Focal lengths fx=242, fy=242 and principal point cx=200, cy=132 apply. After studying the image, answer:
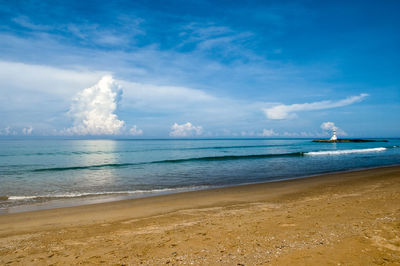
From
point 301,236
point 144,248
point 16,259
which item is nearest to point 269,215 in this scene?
point 301,236

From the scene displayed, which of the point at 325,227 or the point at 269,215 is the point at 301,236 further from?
the point at 269,215

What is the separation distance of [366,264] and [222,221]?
13.1 feet

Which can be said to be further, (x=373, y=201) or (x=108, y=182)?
(x=108, y=182)

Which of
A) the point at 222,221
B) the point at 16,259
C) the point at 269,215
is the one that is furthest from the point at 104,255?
the point at 269,215

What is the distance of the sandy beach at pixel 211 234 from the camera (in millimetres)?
5070

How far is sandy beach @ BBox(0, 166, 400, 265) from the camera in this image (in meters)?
5.07

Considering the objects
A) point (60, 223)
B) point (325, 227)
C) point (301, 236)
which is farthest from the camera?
point (60, 223)

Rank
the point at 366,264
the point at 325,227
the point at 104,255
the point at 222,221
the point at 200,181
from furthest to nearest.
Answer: the point at 200,181 → the point at 222,221 → the point at 325,227 → the point at 104,255 → the point at 366,264

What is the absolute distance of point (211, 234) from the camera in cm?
645

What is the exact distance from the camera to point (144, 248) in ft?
18.9

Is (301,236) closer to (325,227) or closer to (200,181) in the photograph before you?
(325,227)

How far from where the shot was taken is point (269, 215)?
8188 millimetres

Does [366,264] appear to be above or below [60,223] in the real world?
above

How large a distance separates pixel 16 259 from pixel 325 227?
767 cm
